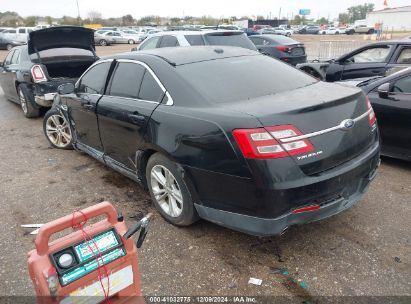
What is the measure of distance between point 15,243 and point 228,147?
2074 mm

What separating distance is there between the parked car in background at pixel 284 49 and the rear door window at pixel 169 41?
12.1 ft

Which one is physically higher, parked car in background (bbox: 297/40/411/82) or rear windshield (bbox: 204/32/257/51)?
rear windshield (bbox: 204/32/257/51)

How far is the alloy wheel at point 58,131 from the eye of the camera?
5.56 metres

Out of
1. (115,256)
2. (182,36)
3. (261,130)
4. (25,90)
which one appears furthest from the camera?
(182,36)

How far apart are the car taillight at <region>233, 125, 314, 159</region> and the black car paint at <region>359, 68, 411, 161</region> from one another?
244cm

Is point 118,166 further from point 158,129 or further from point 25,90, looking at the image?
point 25,90

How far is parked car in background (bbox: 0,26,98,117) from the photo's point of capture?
706cm

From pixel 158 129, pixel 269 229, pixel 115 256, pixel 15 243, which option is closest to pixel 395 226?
pixel 269 229

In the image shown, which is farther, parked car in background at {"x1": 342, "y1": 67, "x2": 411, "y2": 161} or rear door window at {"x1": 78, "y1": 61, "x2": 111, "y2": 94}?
parked car in background at {"x1": 342, "y1": 67, "x2": 411, "y2": 161}

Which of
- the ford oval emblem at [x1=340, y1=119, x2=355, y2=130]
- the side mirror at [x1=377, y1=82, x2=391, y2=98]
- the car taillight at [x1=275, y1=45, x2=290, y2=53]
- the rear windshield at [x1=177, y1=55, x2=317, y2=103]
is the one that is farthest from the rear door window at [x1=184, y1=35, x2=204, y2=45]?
the ford oval emblem at [x1=340, y1=119, x2=355, y2=130]

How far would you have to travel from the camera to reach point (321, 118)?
2.74m

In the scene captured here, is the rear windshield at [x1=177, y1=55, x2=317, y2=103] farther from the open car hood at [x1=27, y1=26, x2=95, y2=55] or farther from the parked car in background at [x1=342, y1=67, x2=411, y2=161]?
the open car hood at [x1=27, y1=26, x2=95, y2=55]

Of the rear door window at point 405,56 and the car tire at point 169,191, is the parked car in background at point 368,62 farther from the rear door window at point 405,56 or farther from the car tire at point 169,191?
the car tire at point 169,191

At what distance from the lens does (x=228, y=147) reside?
265 centimetres
